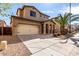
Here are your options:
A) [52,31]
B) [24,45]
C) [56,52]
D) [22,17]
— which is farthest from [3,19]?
[56,52]

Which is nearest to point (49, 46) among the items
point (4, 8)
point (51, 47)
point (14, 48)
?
point (51, 47)

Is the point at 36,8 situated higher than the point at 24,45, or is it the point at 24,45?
the point at 36,8

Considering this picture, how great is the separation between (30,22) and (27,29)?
23 cm

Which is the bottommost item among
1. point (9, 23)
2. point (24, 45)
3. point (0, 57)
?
point (0, 57)

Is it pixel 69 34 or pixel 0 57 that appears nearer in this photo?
pixel 0 57

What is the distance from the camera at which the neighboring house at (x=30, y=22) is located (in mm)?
3934

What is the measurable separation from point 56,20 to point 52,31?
35 cm

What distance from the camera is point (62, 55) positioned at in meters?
3.75

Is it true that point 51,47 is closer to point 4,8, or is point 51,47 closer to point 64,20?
point 64,20

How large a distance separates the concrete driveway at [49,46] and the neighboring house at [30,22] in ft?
0.69

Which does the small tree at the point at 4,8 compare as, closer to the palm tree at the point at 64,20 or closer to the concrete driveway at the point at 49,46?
the concrete driveway at the point at 49,46

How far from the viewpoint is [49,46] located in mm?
3885

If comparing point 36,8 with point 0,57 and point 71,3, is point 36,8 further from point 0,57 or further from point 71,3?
point 0,57

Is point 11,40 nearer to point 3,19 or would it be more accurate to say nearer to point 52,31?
point 3,19
